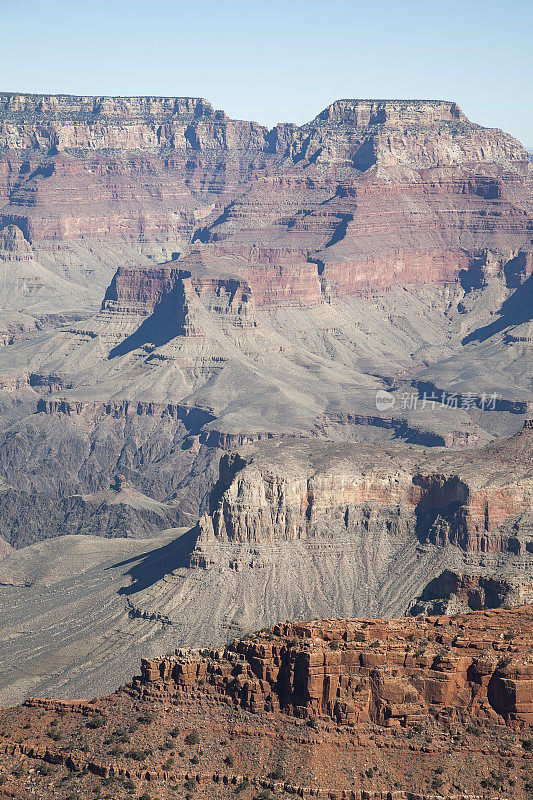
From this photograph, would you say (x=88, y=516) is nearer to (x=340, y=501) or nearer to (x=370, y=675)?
(x=340, y=501)


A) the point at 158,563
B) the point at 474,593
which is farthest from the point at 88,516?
the point at 474,593

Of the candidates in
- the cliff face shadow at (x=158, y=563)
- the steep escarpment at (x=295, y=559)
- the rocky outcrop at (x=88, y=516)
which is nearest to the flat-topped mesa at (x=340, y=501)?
the steep escarpment at (x=295, y=559)

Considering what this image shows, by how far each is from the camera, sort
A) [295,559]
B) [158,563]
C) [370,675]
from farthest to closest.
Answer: [158,563] < [295,559] < [370,675]

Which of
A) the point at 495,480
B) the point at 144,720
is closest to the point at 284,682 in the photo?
the point at 144,720

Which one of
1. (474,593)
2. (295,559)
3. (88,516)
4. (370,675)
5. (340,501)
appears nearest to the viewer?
(370,675)

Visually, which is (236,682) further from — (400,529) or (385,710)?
(400,529)

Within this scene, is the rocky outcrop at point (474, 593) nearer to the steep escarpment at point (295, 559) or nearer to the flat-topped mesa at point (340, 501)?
the steep escarpment at point (295, 559)

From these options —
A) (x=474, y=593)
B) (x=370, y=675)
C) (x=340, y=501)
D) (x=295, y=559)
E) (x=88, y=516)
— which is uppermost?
(x=340, y=501)
